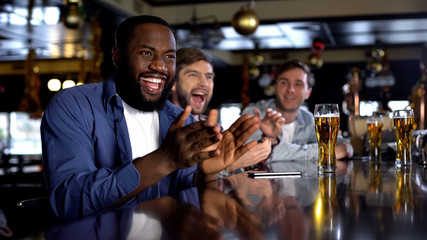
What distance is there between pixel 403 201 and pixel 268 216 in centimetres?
32

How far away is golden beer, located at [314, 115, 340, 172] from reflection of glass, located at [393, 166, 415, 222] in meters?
0.29

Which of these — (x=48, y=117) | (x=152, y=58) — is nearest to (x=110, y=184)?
(x=48, y=117)

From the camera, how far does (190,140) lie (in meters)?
1.13

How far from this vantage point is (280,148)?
255 cm

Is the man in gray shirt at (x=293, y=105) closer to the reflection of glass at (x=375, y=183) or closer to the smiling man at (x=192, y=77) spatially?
the smiling man at (x=192, y=77)

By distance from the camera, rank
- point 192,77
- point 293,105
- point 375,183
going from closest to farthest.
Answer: point 375,183
point 192,77
point 293,105

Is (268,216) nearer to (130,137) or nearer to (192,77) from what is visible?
(130,137)

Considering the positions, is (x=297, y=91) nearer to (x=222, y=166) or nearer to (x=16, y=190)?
(x=222, y=166)

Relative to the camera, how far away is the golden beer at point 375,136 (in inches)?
97.5

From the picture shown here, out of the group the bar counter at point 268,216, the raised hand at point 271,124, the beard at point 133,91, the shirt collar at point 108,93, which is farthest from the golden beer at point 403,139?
the shirt collar at point 108,93

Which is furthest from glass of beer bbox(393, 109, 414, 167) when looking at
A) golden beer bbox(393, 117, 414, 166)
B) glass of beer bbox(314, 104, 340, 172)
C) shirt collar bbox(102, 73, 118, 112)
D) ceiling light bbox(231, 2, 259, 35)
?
ceiling light bbox(231, 2, 259, 35)

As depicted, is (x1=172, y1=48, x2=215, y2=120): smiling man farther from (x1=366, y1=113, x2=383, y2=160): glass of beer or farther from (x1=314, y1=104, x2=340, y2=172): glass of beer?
(x1=314, y1=104, x2=340, y2=172): glass of beer

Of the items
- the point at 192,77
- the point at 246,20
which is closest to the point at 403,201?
the point at 192,77

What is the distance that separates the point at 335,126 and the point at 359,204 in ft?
2.90
